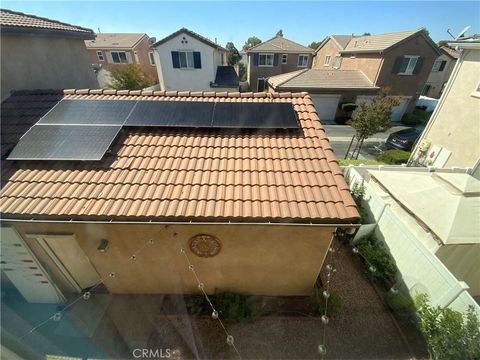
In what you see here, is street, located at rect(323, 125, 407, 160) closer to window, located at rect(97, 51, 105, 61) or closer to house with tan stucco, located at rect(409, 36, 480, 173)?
house with tan stucco, located at rect(409, 36, 480, 173)

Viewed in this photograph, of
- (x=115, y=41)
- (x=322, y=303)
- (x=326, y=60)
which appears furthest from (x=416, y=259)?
(x=115, y=41)

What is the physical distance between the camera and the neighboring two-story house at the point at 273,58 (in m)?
28.8

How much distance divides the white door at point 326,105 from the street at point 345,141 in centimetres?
209

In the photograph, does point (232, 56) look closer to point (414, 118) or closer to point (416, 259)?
point (414, 118)

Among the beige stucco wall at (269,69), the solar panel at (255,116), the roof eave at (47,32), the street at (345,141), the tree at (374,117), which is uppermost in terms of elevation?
the roof eave at (47,32)

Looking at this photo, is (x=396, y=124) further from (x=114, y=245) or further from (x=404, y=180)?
(x=114, y=245)

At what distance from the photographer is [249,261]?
553cm

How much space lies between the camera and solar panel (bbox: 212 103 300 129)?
6340 millimetres

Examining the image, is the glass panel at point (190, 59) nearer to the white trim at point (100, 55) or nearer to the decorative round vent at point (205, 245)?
the white trim at point (100, 55)

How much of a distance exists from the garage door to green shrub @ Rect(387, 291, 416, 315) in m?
19.6

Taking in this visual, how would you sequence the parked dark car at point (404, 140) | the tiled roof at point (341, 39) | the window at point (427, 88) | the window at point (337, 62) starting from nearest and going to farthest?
the parked dark car at point (404, 140), the window at point (337, 62), the tiled roof at point (341, 39), the window at point (427, 88)

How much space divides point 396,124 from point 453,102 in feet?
38.4

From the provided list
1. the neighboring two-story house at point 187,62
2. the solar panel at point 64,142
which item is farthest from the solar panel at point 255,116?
the neighboring two-story house at point 187,62
